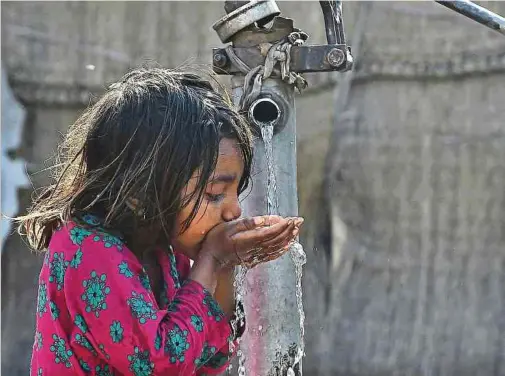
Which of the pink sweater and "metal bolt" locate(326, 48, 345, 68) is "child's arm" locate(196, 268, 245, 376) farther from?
"metal bolt" locate(326, 48, 345, 68)

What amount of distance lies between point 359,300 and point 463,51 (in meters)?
1.31

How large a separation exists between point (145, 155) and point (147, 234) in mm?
157

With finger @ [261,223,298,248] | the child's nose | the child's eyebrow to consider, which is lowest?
finger @ [261,223,298,248]

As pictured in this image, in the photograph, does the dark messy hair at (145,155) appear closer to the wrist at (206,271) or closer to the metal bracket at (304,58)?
the wrist at (206,271)

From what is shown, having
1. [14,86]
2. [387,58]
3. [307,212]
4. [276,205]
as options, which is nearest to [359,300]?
[307,212]

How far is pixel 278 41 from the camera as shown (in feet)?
6.81

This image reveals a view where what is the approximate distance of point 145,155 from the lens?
5.22 feet

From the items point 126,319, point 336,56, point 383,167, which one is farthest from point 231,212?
point 383,167

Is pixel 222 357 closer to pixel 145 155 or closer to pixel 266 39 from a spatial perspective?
pixel 145 155

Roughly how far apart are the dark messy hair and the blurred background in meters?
2.83

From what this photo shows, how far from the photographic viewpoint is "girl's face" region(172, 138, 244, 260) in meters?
1.58

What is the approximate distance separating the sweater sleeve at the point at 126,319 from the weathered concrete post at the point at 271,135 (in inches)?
20.6

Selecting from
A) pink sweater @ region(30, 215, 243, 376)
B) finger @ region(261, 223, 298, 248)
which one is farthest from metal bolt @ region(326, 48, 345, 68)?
pink sweater @ region(30, 215, 243, 376)

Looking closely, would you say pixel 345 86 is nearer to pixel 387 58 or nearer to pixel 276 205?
pixel 387 58
